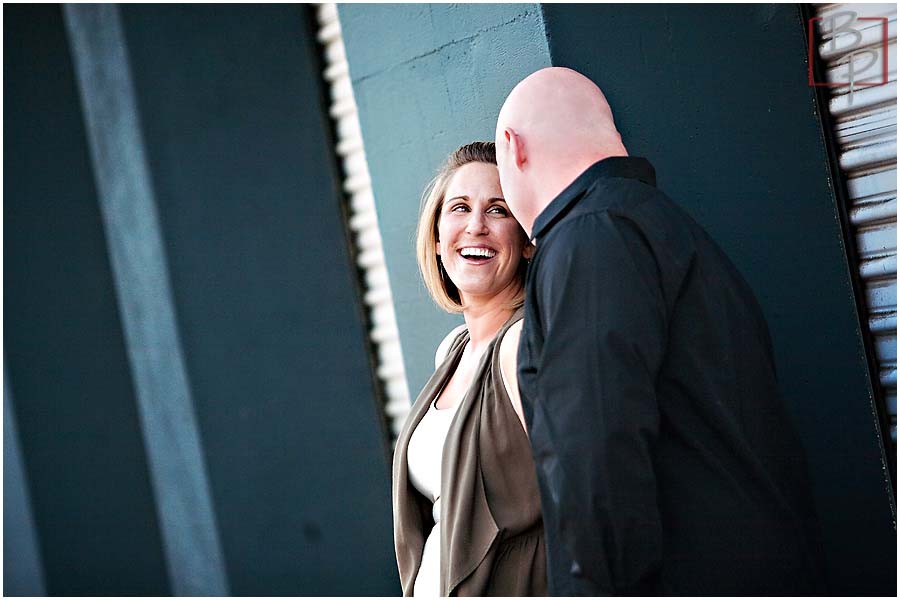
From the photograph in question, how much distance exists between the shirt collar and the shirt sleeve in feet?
0.60

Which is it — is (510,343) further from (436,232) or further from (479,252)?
(436,232)

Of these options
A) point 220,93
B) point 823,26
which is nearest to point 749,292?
point 823,26

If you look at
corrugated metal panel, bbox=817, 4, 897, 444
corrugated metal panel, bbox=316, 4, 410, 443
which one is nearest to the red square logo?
corrugated metal panel, bbox=817, 4, 897, 444

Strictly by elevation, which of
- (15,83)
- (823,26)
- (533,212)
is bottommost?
(533,212)

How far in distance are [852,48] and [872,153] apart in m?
0.34

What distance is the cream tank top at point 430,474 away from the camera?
261 cm

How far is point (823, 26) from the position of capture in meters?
3.18

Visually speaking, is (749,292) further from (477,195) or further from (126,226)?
(126,226)

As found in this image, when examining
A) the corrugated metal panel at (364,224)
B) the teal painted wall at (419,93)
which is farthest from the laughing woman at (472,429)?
the corrugated metal panel at (364,224)

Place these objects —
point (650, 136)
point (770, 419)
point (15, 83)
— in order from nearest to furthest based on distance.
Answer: point (770, 419) → point (650, 136) → point (15, 83)

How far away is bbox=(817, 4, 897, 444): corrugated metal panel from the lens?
306cm

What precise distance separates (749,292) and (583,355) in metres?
0.51

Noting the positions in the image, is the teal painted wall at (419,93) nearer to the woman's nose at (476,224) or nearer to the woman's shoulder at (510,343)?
the woman's nose at (476,224)

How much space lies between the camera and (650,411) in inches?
75.4
